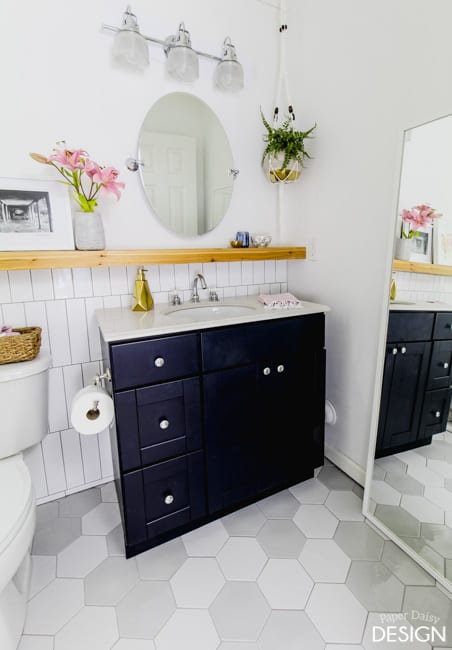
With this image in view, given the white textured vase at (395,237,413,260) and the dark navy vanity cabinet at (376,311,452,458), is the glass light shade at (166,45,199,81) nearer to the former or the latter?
the white textured vase at (395,237,413,260)

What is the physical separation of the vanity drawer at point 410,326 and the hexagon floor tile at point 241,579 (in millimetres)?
465

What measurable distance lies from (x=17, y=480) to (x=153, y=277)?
3.30 feet

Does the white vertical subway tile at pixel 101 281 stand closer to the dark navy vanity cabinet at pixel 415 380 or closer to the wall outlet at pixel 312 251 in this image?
the wall outlet at pixel 312 251

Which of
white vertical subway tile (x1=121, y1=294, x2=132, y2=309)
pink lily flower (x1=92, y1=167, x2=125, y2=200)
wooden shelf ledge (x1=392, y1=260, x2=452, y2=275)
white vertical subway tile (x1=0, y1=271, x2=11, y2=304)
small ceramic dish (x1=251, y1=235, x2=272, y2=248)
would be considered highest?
pink lily flower (x1=92, y1=167, x2=125, y2=200)

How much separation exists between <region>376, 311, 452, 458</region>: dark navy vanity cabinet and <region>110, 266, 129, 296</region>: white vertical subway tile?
1181mm

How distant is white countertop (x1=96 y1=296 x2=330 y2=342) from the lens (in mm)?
1223

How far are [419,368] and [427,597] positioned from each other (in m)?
0.78

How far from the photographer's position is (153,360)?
1254mm

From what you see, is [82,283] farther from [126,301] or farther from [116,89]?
[116,89]

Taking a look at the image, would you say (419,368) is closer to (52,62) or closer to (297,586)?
(297,586)

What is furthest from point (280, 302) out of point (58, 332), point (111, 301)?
point (58, 332)

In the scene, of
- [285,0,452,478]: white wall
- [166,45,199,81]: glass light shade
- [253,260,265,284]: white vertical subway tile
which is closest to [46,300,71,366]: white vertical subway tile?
[253,260,265,284]: white vertical subway tile

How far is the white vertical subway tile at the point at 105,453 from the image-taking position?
1.75 m

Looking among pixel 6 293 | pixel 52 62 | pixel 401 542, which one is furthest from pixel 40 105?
pixel 401 542
